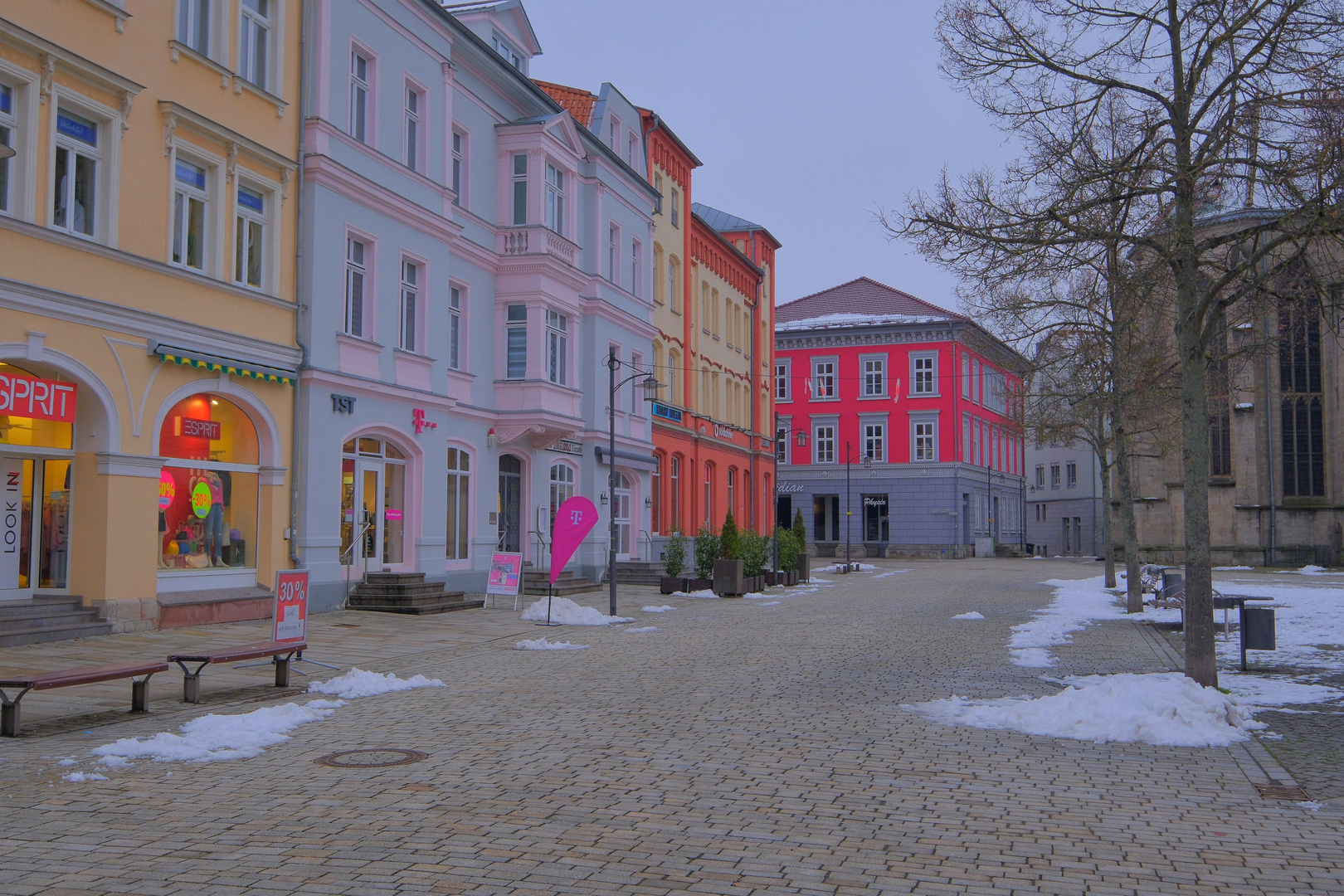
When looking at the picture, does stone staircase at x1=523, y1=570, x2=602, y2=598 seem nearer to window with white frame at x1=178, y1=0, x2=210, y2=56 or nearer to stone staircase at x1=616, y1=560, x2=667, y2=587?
stone staircase at x1=616, y1=560, x2=667, y2=587

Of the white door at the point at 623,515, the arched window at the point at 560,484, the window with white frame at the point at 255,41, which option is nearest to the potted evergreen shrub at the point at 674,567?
the arched window at the point at 560,484

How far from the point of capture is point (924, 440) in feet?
211

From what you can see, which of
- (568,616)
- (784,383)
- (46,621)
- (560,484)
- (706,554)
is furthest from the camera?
(784,383)

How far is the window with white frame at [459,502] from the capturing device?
2480 centimetres

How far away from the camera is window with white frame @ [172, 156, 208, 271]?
17016 mm

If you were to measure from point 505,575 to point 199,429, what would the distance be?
6.22 metres

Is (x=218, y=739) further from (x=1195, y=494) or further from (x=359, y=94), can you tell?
(x=359, y=94)

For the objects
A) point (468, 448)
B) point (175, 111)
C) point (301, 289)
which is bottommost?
point (468, 448)

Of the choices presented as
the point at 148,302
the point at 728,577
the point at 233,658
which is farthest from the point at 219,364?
the point at 728,577

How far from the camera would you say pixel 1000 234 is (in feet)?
38.1

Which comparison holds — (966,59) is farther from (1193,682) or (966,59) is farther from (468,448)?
(468,448)

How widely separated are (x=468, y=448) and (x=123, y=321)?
10.3 metres

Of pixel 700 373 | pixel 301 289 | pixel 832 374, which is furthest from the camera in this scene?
pixel 832 374

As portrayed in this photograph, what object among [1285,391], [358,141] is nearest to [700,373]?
[358,141]
